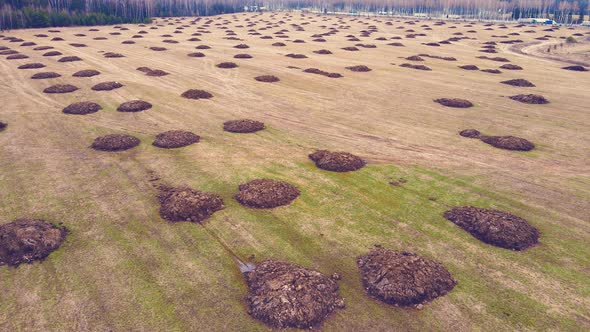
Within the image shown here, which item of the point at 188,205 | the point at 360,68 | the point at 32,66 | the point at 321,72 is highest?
the point at 360,68

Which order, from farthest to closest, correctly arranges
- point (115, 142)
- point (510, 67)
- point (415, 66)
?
point (510, 67) → point (415, 66) → point (115, 142)

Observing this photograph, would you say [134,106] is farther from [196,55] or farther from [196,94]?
[196,55]

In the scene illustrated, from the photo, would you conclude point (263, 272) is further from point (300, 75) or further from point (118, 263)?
point (300, 75)

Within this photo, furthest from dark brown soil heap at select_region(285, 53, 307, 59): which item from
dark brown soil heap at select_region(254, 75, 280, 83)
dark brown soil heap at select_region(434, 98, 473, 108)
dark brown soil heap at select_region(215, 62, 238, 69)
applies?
dark brown soil heap at select_region(434, 98, 473, 108)

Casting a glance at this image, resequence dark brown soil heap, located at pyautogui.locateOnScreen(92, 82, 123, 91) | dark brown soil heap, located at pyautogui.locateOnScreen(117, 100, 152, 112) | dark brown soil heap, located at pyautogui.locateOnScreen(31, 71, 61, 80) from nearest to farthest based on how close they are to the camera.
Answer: dark brown soil heap, located at pyautogui.locateOnScreen(117, 100, 152, 112)
dark brown soil heap, located at pyautogui.locateOnScreen(92, 82, 123, 91)
dark brown soil heap, located at pyautogui.locateOnScreen(31, 71, 61, 80)

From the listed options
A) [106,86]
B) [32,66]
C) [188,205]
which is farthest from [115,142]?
[32,66]

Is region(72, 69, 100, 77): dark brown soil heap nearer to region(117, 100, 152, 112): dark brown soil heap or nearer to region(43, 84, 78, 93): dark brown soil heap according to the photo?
region(43, 84, 78, 93): dark brown soil heap
